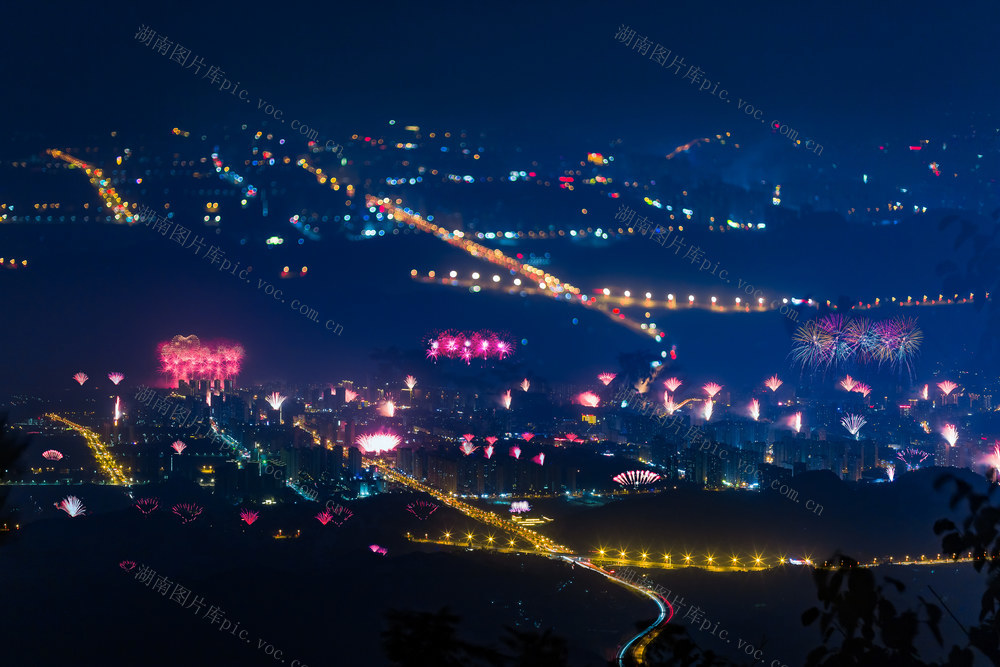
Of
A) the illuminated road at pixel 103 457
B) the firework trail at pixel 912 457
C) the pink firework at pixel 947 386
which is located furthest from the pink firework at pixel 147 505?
the pink firework at pixel 947 386

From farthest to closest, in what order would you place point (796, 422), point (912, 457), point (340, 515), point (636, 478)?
point (796, 422), point (912, 457), point (636, 478), point (340, 515)

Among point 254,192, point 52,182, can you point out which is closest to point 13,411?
point 52,182

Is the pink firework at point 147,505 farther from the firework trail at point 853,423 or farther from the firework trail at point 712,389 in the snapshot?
the firework trail at point 712,389

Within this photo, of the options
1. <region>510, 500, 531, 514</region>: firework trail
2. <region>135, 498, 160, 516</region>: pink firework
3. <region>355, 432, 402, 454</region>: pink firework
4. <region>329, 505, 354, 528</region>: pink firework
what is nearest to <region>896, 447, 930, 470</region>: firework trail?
<region>510, 500, 531, 514</region>: firework trail

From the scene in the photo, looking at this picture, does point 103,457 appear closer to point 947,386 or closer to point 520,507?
point 520,507

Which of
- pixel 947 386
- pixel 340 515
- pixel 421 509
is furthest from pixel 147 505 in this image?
pixel 947 386

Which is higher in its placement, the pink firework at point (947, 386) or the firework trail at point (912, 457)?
the pink firework at point (947, 386)
